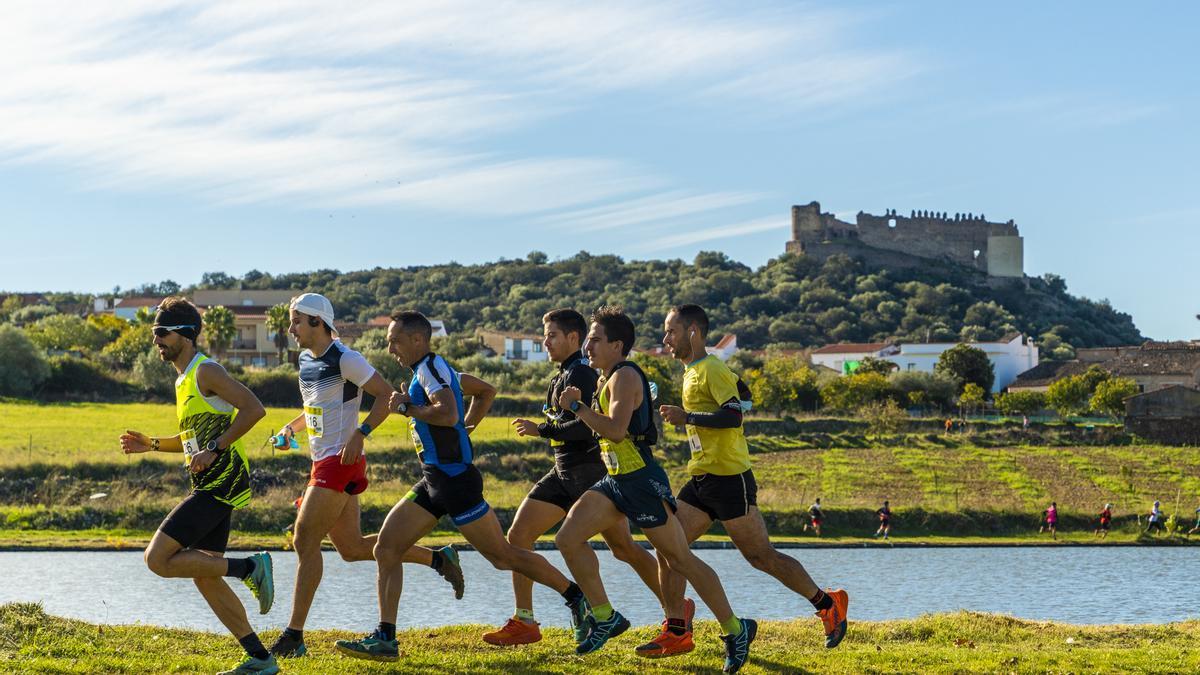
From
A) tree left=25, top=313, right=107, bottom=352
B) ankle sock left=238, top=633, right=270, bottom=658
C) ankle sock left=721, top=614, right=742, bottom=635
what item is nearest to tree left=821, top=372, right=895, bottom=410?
tree left=25, top=313, right=107, bottom=352

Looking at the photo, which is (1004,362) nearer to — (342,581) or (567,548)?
(342,581)

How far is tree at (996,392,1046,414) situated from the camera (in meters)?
93.1

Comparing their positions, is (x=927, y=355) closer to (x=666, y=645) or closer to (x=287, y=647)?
(x=666, y=645)

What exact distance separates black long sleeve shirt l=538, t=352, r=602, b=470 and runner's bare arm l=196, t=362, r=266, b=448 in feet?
7.84

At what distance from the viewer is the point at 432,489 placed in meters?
11.0

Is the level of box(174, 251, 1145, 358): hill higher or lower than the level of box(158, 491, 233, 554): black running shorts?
higher

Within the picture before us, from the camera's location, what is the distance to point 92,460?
1859 inches

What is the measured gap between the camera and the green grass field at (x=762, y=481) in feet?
140

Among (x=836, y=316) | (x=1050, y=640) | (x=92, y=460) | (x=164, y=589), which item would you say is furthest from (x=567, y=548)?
(x=836, y=316)

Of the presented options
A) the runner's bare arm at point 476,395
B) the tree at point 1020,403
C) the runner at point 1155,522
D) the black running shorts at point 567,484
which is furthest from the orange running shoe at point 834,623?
the tree at point 1020,403

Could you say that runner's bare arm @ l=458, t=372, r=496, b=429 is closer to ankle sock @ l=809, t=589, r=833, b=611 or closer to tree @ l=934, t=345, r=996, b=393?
ankle sock @ l=809, t=589, r=833, b=611

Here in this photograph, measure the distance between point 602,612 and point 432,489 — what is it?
165cm

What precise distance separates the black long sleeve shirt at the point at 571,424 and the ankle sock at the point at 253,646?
2.76 metres

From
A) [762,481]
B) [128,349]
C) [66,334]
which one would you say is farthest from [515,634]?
[66,334]
